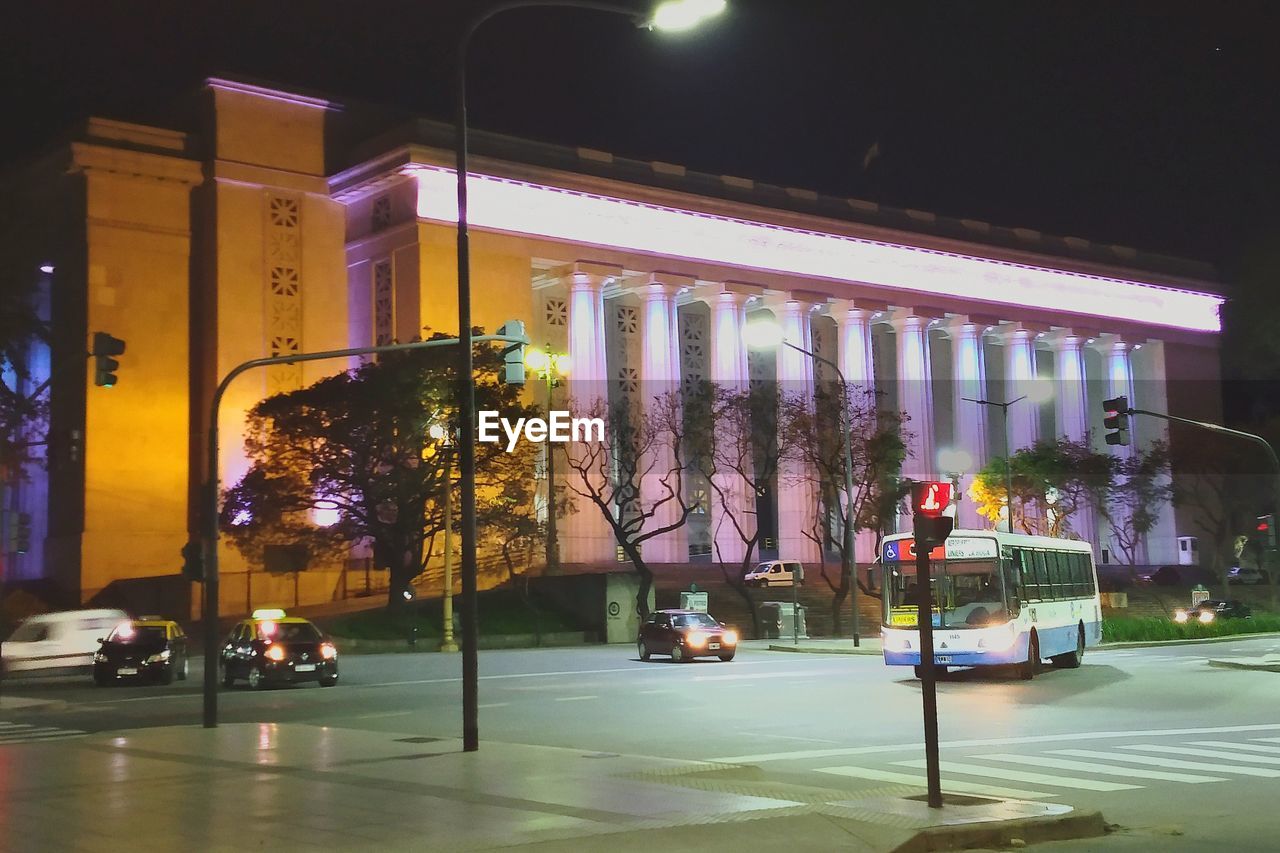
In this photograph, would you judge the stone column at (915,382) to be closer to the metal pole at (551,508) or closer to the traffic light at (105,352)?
the metal pole at (551,508)

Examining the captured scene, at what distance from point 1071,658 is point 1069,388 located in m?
64.5

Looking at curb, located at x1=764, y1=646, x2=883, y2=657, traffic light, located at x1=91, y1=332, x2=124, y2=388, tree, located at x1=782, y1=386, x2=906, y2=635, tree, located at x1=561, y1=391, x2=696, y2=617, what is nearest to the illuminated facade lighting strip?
tree, located at x1=561, y1=391, x2=696, y2=617

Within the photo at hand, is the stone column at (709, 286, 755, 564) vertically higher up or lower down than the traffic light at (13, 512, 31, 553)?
higher up

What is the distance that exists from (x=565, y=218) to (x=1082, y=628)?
140 ft

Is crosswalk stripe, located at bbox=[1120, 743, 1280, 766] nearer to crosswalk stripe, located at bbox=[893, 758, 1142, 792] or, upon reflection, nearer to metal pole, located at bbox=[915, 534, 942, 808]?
crosswalk stripe, located at bbox=[893, 758, 1142, 792]

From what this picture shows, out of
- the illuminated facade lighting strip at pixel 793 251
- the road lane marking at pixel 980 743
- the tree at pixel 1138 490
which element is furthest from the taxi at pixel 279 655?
the tree at pixel 1138 490

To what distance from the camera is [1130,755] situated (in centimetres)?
1606

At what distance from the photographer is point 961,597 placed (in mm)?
27828

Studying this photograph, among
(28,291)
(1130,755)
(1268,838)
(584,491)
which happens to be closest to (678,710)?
(1130,755)

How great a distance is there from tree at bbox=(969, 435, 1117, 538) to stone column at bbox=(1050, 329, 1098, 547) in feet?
41.1

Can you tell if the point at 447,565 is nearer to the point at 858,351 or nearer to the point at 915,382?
the point at 858,351

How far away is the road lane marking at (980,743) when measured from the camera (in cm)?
1672

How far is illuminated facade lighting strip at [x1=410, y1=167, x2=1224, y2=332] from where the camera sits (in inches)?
2650

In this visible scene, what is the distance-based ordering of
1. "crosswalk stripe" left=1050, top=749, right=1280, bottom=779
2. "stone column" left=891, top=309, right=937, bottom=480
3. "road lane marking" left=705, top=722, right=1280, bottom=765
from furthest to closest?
"stone column" left=891, top=309, right=937, bottom=480, "road lane marking" left=705, top=722, right=1280, bottom=765, "crosswalk stripe" left=1050, top=749, right=1280, bottom=779
